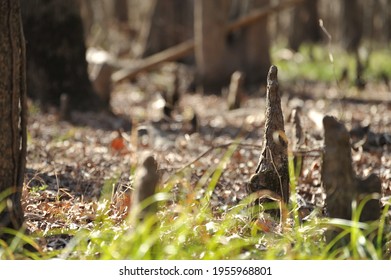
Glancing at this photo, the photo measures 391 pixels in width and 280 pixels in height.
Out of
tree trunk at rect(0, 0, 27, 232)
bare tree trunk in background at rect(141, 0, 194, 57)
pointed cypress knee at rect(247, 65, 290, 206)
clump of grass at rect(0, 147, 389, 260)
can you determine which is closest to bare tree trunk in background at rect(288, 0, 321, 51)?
bare tree trunk in background at rect(141, 0, 194, 57)

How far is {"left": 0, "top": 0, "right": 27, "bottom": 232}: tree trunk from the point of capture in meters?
3.83

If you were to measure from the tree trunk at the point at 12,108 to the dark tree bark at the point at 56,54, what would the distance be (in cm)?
524

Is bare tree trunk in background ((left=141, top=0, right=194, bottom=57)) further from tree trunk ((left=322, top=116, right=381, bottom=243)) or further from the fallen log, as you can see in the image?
tree trunk ((left=322, top=116, right=381, bottom=243))

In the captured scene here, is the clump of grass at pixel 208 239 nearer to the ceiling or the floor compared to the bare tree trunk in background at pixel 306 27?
nearer to the floor

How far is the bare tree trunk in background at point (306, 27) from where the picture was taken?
18562mm

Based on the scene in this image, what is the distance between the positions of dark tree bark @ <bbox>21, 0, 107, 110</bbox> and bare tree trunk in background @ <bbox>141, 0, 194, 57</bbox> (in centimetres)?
410

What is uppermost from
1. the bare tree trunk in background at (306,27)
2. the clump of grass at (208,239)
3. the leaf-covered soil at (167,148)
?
the bare tree trunk in background at (306,27)

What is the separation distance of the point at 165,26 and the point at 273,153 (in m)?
9.43

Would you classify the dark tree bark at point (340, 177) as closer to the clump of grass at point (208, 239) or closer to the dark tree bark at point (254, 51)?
the clump of grass at point (208, 239)

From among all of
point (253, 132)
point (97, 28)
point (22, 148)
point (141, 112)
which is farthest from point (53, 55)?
point (97, 28)

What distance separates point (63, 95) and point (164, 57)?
267 cm

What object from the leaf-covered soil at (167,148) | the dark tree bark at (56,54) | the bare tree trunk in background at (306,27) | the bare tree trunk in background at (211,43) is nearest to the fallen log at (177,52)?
the bare tree trunk in background at (211,43)
